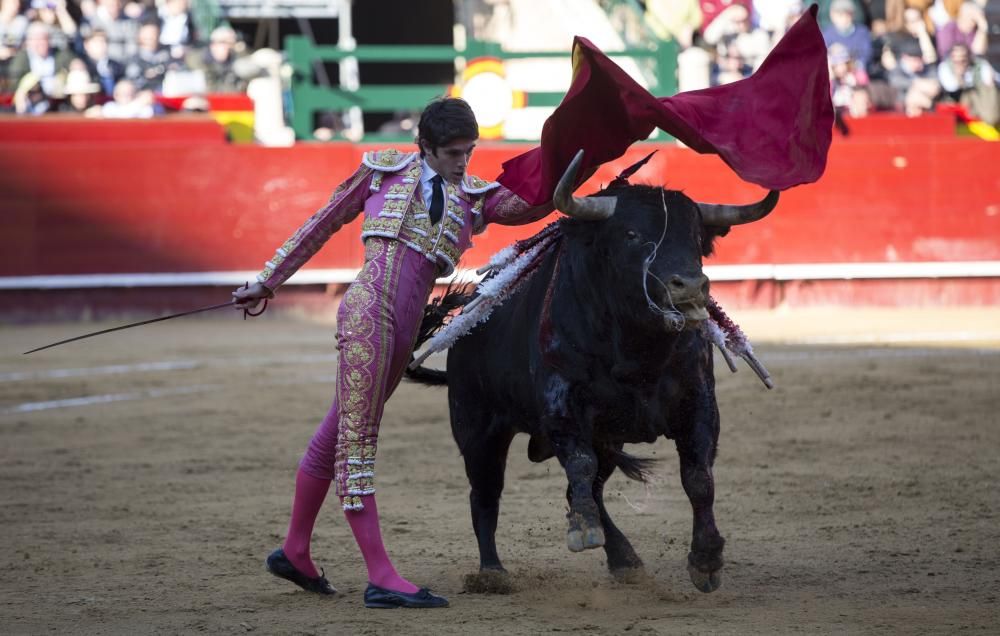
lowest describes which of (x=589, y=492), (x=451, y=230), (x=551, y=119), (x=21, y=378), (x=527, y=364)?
(x=21, y=378)

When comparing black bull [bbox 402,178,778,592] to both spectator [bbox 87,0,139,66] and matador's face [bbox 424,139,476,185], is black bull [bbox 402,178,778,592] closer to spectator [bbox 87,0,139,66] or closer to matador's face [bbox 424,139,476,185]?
matador's face [bbox 424,139,476,185]

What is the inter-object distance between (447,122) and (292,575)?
113 centimetres

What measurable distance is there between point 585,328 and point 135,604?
122cm

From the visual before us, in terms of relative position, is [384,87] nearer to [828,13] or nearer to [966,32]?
[828,13]

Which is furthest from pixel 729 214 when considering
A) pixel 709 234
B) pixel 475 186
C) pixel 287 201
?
pixel 287 201

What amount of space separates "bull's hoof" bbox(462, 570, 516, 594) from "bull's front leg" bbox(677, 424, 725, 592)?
0.49m

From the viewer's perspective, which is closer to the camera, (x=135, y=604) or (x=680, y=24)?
(x=135, y=604)

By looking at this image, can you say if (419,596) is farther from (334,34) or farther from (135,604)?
(334,34)

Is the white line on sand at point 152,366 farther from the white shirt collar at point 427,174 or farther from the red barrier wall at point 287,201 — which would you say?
the white shirt collar at point 427,174

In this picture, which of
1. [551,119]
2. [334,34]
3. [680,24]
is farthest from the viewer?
[334,34]

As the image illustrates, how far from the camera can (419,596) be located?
10.9 feet

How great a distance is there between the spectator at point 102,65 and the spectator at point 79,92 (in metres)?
0.08

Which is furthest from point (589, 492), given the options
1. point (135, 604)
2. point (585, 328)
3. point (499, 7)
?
point (499, 7)

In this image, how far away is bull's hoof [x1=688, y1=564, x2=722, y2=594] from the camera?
127 inches
